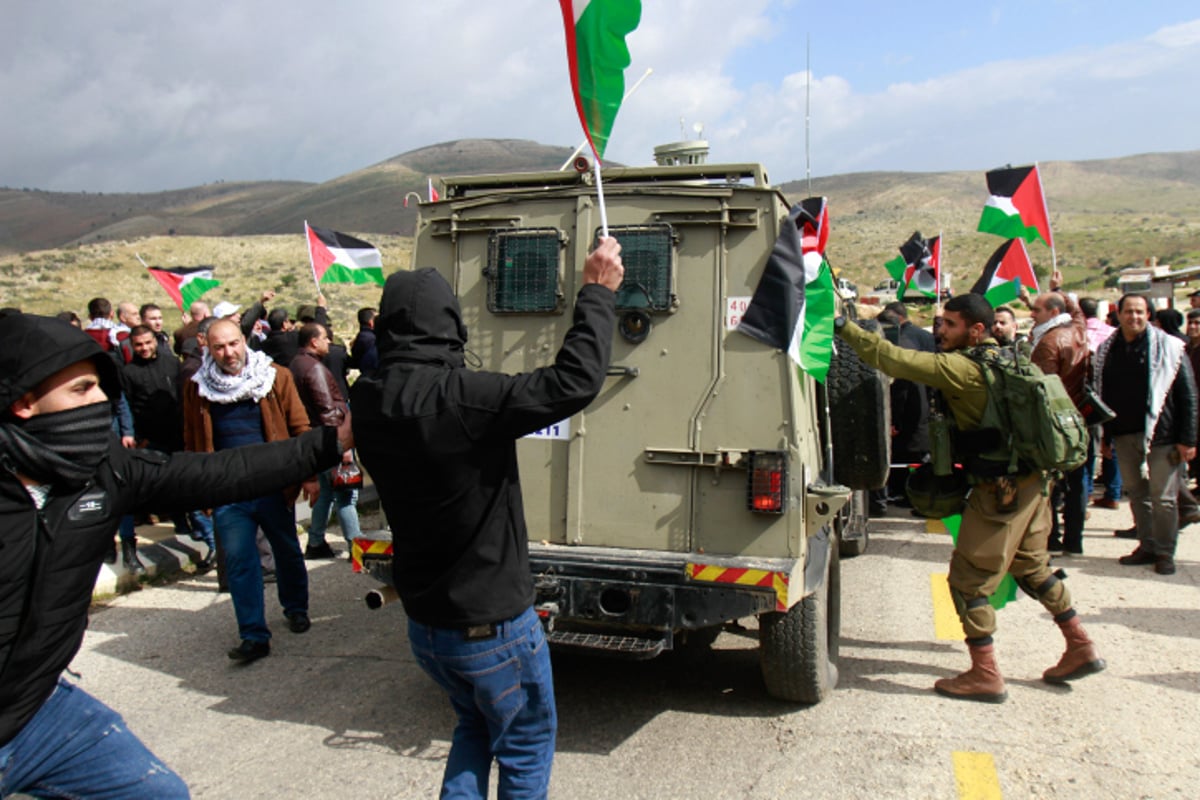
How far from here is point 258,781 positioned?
13.9 ft

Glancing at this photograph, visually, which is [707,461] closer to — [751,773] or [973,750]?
[751,773]

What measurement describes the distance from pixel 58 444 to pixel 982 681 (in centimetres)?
445

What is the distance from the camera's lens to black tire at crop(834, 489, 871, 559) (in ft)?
21.2

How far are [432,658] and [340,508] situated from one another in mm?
5166

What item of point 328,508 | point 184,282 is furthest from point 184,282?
point 328,508

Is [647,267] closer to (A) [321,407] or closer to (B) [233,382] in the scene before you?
(B) [233,382]

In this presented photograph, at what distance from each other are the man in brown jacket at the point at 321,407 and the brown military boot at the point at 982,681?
4140mm

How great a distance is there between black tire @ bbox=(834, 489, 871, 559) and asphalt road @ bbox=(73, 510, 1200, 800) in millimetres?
581

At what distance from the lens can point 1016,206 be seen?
9195 mm

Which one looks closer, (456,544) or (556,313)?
(456,544)

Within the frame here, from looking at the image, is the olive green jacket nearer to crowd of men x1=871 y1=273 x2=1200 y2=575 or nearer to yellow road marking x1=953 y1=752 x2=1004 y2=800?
yellow road marking x1=953 y1=752 x2=1004 y2=800

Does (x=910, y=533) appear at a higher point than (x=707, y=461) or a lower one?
lower

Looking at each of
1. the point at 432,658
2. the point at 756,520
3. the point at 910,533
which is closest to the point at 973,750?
the point at 756,520

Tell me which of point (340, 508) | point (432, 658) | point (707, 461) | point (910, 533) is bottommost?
point (910, 533)
